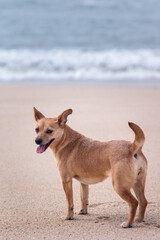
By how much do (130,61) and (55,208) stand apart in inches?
422

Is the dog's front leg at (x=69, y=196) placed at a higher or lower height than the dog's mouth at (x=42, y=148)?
lower

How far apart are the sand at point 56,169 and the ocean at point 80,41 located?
2.74m

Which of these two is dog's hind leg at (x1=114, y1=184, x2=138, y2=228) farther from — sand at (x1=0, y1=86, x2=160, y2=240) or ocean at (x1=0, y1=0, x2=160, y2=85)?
ocean at (x1=0, y1=0, x2=160, y2=85)

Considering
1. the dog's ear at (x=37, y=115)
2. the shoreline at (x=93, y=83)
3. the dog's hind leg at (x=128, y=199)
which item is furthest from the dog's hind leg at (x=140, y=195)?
the shoreline at (x=93, y=83)

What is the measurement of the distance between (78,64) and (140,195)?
10.8 m

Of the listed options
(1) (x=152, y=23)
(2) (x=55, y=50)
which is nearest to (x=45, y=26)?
(2) (x=55, y=50)

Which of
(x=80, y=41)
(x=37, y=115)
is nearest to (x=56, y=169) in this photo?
(x=37, y=115)

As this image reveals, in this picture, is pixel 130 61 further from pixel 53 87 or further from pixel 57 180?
pixel 57 180

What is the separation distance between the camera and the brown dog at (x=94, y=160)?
3.60 metres

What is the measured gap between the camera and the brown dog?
11.8 ft

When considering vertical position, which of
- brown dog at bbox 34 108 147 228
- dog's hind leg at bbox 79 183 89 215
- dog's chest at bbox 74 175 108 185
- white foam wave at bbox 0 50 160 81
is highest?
white foam wave at bbox 0 50 160 81

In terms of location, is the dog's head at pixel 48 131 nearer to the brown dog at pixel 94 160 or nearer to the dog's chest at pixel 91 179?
the brown dog at pixel 94 160

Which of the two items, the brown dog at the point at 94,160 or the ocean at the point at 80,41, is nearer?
the brown dog at the point at 94,160

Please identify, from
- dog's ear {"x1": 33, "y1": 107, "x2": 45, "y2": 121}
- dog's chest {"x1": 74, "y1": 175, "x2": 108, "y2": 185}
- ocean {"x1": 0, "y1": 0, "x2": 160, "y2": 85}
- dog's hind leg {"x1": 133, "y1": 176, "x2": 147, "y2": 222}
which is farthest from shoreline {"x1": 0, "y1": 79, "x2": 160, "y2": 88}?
dog's hind leg {"x1": 133, "y1": 176, "x2": 147, "y2": 222}
